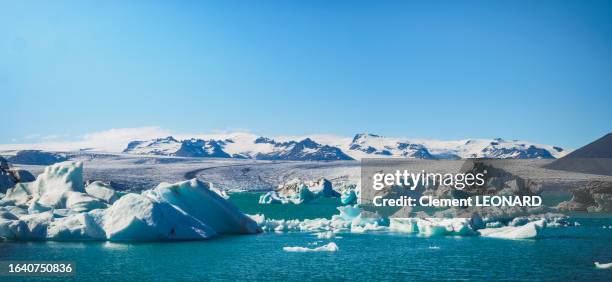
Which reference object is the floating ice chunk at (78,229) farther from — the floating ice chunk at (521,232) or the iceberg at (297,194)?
the iceberg at (297,194)

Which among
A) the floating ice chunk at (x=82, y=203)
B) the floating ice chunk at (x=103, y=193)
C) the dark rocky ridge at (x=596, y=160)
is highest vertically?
the dark rocky ridge at (x=596, y=160)

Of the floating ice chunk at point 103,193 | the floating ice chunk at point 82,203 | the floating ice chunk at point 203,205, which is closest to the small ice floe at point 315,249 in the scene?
the floating ice chunk at point 203,205

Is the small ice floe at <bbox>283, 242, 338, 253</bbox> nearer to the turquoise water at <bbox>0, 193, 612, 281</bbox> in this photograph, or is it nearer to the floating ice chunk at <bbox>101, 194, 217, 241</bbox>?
the turquoise water at <bbox>0, 193, 612, 281</bbox>

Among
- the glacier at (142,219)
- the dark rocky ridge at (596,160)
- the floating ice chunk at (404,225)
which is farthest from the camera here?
the dark rocky ridge at (596,160)

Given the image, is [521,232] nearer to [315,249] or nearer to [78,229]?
[315,249]

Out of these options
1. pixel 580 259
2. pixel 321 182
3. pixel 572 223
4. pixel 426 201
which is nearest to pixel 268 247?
pixel 580 259

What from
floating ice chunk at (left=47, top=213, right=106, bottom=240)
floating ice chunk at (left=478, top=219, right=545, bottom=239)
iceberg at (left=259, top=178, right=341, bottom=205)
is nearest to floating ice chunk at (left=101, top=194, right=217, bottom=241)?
floating ice chunk at (left=47, top=213, right=106, bottom=240)

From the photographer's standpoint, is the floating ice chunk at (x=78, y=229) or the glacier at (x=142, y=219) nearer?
the glacier at (x=142, y=219)

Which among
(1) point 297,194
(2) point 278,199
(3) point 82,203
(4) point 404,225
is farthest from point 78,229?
(1) point 297,194
